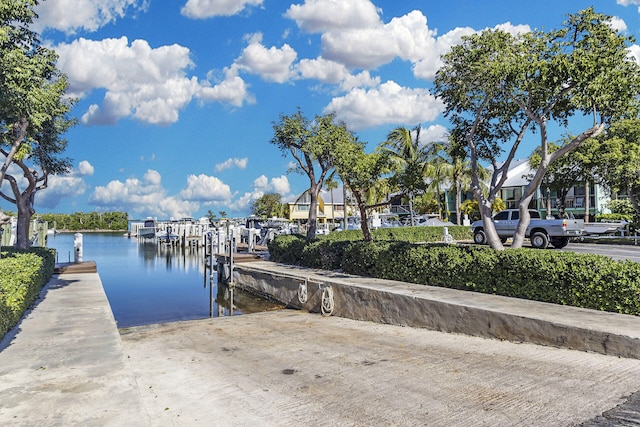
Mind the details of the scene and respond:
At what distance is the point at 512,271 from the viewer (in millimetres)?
9914

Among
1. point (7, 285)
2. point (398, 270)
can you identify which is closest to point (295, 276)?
point (398, 270)

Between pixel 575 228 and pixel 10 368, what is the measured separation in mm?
23105

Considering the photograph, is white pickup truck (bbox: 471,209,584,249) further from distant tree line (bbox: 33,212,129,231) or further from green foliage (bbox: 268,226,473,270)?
distant tree line (bbox: 33,212,129,231)

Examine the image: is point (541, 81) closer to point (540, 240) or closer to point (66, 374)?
point (66, 374)

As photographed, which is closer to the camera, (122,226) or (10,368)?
(10,368)

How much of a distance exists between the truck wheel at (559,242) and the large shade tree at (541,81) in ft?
41.1

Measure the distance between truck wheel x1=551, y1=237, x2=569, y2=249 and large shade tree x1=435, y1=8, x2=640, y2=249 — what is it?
12540 mm

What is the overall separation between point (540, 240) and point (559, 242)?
1.27 metres

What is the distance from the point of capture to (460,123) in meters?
13.5

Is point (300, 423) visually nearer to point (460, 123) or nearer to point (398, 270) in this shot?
point (398, 270)

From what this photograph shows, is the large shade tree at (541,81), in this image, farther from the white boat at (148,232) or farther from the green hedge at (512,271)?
the white boat at (148,232)

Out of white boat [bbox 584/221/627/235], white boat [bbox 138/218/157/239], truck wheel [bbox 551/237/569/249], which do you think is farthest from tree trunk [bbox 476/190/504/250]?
white boat [bbox 138/218/157/239]

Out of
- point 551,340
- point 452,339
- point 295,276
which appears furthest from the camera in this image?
point 295,276

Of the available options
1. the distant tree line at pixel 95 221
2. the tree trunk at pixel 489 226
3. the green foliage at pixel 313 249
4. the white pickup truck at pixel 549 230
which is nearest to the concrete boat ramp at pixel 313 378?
the tree trunk at pixel 489 226
